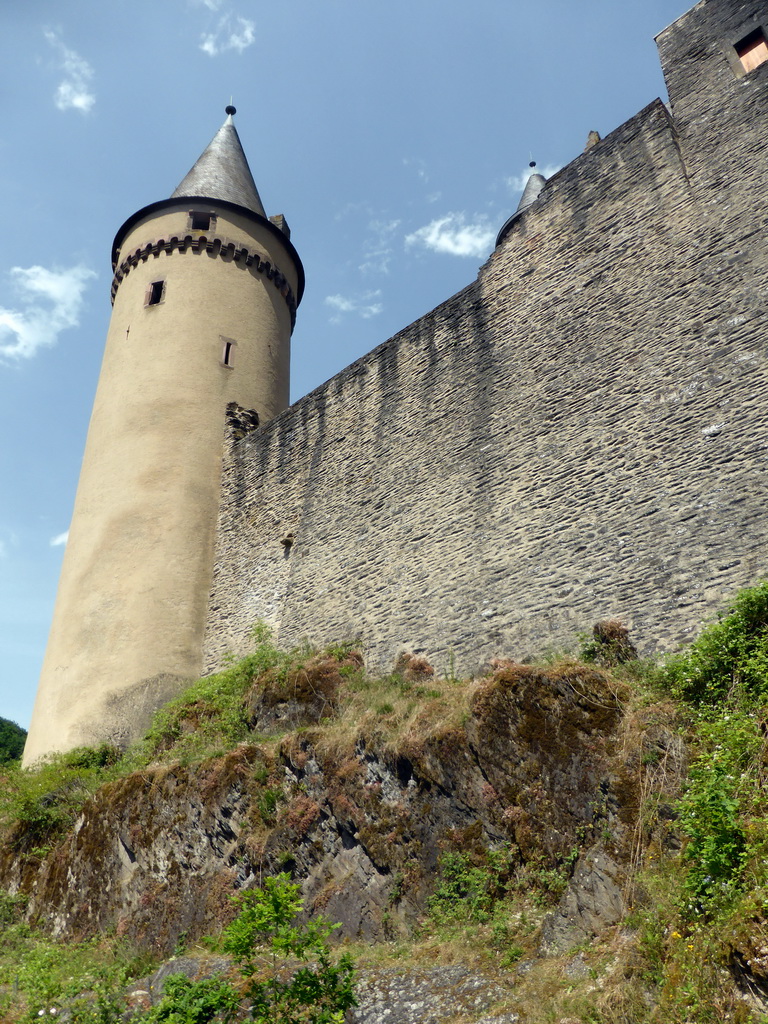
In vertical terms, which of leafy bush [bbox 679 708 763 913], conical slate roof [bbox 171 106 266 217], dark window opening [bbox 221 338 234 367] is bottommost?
leafy bush [bbox 679 708 763 913]

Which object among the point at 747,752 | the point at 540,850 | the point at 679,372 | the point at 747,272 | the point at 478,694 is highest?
the point at 747,272

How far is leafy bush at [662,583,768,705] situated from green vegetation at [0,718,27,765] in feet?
61.9

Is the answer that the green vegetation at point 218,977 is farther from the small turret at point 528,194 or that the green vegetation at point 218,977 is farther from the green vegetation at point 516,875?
the small turret at point 528,194

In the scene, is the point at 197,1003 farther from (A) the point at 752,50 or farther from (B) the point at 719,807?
(A) the point at 752,50

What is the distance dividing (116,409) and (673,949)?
41.6 ft

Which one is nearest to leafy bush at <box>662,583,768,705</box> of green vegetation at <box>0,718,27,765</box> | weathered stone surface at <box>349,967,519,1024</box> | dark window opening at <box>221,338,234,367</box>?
weathered stone surface at <box>349,967,519,1024</box>

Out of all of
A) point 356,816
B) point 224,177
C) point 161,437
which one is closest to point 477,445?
point 356,816

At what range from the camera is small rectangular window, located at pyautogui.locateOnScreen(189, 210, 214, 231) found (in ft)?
55.4

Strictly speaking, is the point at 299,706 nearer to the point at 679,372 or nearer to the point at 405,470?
the point at 405,470

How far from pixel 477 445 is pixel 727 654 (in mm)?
4799

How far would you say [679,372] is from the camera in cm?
931

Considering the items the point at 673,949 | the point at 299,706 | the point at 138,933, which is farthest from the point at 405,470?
the point at 673,949

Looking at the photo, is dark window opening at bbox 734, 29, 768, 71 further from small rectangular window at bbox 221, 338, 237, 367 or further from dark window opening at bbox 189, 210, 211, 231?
dark window opening at bbox 189, 210, 211, 231

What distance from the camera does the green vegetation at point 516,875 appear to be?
489cm
